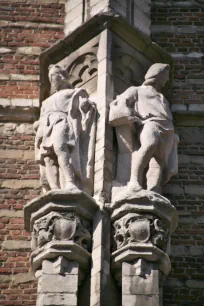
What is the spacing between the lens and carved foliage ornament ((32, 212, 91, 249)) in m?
10.8

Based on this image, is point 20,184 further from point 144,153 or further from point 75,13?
Answer: point 75,13

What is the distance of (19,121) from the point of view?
A: 13.0m

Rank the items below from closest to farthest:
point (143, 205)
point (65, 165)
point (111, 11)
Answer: point (143, 205) < point (65, 165) < point (111, 11)

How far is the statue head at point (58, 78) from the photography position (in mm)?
12242

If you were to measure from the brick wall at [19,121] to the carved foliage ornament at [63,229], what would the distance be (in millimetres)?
904

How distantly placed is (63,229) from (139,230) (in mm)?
665

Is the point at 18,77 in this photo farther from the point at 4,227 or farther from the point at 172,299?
the point at 172,299

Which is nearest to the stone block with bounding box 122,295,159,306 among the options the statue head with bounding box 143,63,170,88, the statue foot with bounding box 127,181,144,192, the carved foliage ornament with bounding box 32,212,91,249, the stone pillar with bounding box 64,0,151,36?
the carved foliage ornament with bounding box 32,212,91,249

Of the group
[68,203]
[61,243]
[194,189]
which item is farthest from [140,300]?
[194,189]

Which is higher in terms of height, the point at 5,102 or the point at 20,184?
the point at 5,102

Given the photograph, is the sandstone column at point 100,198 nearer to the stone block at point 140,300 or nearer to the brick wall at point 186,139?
the stone block at point 140,300

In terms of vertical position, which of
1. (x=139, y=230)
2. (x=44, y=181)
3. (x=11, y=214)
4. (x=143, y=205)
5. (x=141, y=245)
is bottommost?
(x=141, y=245)

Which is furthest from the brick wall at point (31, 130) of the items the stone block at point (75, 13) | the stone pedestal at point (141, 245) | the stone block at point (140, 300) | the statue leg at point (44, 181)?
the stone block at point (140, 300)

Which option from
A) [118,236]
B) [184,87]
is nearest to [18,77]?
[184,87]
